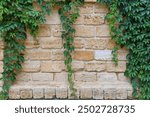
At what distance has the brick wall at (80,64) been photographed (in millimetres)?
3166

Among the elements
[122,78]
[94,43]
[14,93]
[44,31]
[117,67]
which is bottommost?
[14,93]

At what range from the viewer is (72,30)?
3139 millimetres

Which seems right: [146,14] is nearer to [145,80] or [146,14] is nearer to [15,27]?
[145,80]

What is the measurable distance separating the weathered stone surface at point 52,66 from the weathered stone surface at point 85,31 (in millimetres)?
314

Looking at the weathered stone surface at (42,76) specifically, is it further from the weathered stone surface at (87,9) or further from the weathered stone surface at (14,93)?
the weathered stone surface at (87,9)

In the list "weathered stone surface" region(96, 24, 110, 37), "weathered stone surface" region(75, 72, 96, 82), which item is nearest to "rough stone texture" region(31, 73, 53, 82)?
"weathered stone surface" region(75, 72, 96, 82)

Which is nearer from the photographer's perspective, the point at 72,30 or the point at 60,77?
the point at 72,30

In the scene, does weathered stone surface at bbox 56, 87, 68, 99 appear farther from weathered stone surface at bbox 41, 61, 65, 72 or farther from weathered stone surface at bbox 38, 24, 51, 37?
weathered stone surface at bbox 38, 24, 51, 37

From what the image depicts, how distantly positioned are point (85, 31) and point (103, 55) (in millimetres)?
276

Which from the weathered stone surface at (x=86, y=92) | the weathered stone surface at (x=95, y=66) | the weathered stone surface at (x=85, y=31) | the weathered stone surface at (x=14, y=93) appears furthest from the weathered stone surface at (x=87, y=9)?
the weathered stone surface at (x=14, y=93)

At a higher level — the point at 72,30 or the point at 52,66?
the point at 72,30

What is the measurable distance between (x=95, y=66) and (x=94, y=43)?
21 centimetres

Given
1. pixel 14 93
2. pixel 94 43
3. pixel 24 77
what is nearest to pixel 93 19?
pixel 94 43

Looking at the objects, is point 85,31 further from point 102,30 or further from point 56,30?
point 56,30
